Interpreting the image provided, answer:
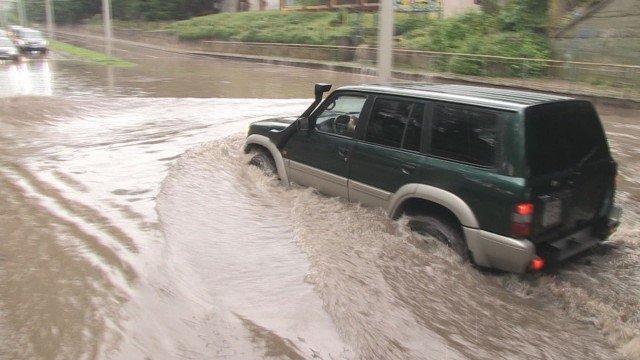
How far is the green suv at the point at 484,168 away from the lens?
3.98 metres

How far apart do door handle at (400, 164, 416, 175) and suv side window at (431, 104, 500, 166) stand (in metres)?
0.22

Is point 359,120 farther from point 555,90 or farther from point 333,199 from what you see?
point 555,90

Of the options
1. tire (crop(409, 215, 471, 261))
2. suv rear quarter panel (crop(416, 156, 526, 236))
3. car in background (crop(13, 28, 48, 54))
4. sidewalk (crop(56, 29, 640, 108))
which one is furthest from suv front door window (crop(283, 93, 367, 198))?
A: car in background (crop(13, 28, 48, 54))

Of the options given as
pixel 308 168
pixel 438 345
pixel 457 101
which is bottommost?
pixel 438 345

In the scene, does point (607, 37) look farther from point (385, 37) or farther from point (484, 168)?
point (484, 168)

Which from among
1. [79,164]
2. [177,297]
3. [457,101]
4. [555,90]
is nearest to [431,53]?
[555,90]

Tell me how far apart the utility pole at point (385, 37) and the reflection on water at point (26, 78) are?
1118cm

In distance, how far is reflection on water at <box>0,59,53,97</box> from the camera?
55.9ft

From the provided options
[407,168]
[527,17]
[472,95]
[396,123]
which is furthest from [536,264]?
[527,17]

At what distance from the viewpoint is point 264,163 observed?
679cm

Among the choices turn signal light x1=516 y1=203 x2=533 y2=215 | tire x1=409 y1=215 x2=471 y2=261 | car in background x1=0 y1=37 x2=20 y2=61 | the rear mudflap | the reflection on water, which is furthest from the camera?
car in background x1=0 y1=37 x2=20 y2=61

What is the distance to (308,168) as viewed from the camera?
5926 mm

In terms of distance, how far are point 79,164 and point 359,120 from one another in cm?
468

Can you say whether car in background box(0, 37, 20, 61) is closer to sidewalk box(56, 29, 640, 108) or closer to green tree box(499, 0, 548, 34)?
sidewalk box(56, 29, 640, 108)
